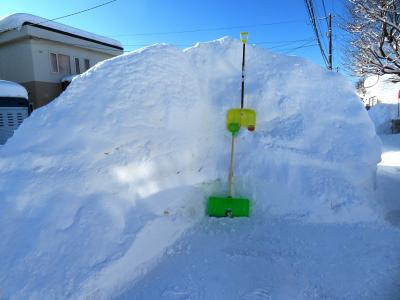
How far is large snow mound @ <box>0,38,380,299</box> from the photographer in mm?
2480

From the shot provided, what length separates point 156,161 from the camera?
3.34 m

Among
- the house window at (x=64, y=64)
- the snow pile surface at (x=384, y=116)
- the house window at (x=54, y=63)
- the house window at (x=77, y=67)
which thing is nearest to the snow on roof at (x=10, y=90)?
the house window at (x=54, y=63)

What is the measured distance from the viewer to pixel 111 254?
248 cm

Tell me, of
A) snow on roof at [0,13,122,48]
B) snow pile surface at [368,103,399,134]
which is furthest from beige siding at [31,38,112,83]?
snow pile surface at [368,103,399,134]

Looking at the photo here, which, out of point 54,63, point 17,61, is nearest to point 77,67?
point 54,63

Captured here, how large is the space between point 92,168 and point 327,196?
2.68 m

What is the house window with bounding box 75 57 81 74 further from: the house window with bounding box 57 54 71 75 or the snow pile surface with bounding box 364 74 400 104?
the snow pile surface with bounding box 364 74 400 104

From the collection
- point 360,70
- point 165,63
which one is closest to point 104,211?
point 165,63

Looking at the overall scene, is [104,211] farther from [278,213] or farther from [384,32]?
[384,32]

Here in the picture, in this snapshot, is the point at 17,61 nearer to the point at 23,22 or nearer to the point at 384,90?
the point at 23,22

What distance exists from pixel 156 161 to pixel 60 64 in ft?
46.8

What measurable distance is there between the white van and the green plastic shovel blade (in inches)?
282

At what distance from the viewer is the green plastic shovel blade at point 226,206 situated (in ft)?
10.9

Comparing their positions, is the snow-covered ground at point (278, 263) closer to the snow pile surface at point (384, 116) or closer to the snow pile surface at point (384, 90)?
the snow pile surface at point (384, 116)
